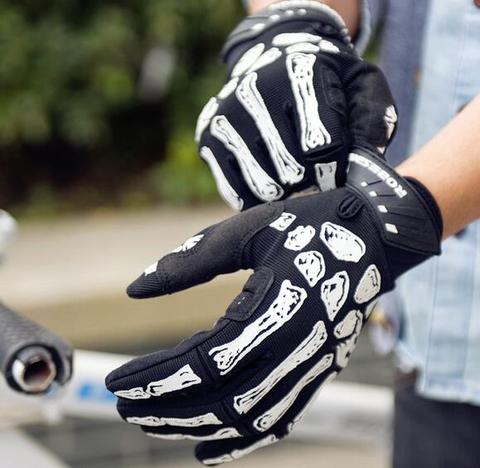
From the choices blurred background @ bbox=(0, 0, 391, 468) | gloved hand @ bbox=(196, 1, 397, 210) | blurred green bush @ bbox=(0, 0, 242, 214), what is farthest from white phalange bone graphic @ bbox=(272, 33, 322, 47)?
blurred green bush @ bbox=(0, 0, 242, 214)

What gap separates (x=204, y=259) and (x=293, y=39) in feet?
0.94

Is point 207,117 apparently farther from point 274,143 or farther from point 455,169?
point 455,169

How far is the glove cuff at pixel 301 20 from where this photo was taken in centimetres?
112

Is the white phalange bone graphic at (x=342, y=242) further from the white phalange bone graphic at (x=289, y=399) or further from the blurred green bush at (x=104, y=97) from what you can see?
the blurred green bush at (x=104, y=97)

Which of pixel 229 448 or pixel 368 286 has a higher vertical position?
pixel 368 286

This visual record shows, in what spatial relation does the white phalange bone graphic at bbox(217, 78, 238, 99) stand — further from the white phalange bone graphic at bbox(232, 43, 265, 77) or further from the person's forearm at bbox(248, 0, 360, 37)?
the person's forearm at bbox(248, 0, 360, 37)

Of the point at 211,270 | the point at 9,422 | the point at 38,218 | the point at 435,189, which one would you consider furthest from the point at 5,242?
the point at 38,218

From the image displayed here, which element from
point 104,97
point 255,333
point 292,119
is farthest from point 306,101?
point 104,97

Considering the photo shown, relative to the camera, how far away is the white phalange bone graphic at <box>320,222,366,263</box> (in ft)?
3.01

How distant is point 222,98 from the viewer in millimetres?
1059

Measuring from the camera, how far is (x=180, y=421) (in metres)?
0.93

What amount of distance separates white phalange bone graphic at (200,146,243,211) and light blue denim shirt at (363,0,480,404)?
1.06 ft

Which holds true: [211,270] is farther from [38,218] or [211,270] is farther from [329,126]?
[38,218]

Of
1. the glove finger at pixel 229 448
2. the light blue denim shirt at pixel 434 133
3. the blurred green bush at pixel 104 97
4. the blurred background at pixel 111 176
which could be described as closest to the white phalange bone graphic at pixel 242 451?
the glove finger at pixel 229 448
